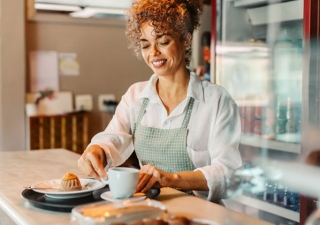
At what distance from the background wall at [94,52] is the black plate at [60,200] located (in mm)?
2093

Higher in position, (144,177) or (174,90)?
(174,90)

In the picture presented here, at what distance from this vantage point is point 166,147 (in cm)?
162

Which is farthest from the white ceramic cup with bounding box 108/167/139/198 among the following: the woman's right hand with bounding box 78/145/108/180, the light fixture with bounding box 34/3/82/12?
the light fixture with bounding box 34/3/82/12

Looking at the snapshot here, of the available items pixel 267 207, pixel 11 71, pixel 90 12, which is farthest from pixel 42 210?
pixel 90 12

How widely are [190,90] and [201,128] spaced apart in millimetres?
142

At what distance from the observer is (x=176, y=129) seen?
5.38 feet

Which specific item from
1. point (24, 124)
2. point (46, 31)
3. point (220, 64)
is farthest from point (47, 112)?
point (220, 64)

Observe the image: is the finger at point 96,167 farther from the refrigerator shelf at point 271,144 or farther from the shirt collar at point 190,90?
the refrigerator shelf at point 271,144

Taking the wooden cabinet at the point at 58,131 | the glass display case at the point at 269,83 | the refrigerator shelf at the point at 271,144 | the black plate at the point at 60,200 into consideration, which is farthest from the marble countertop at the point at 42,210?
the wooden cabinet at the point at 58,131

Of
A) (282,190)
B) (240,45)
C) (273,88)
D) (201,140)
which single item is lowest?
(282,190)

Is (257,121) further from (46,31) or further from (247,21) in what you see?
(46,31)

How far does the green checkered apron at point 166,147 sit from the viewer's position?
1.61 m

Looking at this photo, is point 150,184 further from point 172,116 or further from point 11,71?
point 11,71

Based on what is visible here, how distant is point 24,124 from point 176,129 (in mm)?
1844
